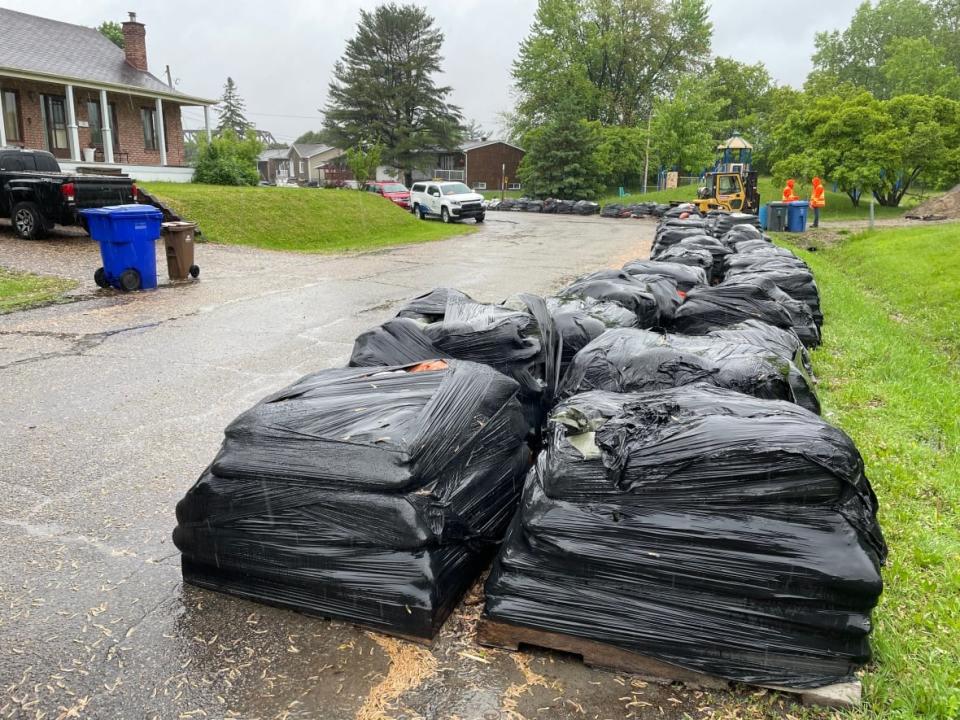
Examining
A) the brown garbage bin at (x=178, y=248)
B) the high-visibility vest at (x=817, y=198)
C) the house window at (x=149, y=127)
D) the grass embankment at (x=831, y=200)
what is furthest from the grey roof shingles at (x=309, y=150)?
the brown garbage bin at (x=178, y=248)

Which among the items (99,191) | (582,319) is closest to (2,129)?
(99,191)

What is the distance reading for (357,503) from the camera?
242 cm

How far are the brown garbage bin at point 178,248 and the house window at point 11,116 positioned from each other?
666 inches

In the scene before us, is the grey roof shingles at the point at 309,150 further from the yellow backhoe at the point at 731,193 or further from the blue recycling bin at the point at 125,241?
the blue recycling bin at the point at 125,241

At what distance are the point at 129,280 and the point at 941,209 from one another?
23.8 meters

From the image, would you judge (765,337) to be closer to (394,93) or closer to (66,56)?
(66,56)

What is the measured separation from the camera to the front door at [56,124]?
24.2 meters

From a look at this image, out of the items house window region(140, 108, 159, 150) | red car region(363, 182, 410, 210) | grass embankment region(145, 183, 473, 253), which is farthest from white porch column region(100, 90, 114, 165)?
red car region(363, 182, 410, 210)

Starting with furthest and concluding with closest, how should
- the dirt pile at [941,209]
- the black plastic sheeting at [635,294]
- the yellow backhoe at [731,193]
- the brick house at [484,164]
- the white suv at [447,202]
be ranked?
the brick house at [484,164] → the white suv at [447,202] → the yellow backhoe at [731,193] → the dirt pile at [941,209] → the black plastic sheeting at [635,294]

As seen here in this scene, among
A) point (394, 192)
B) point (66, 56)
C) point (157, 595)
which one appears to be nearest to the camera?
point (157, 595)

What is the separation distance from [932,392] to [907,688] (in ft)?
12.8

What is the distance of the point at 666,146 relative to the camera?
43438 mm

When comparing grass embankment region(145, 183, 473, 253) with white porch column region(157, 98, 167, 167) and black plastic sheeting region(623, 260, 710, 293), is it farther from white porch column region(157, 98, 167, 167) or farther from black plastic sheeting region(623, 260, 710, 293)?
black plastic sheeting region(623, 260, 710, 293)

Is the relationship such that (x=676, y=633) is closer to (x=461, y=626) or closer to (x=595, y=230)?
(x=461, y=626)
